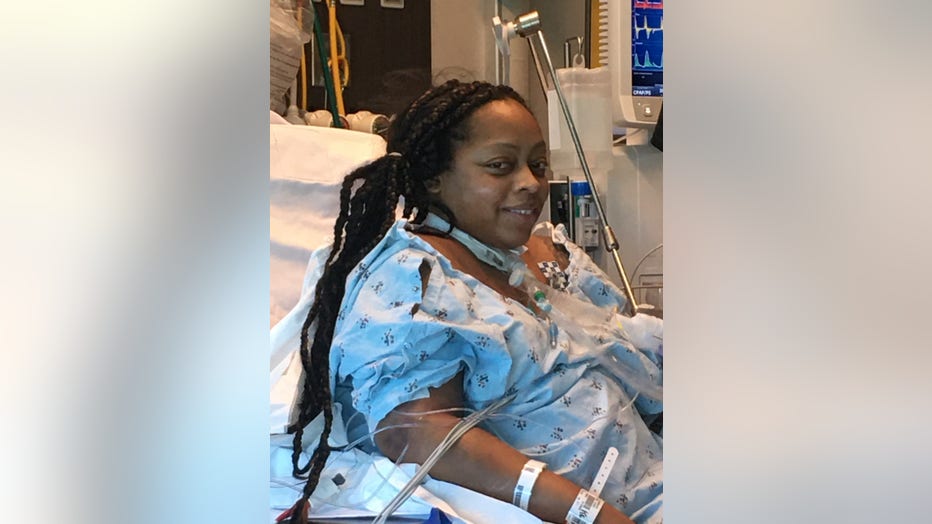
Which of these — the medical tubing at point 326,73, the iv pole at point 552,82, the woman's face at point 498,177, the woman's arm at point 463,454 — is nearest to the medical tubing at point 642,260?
the iv pole at point 552,82

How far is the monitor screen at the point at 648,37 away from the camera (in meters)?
0.87

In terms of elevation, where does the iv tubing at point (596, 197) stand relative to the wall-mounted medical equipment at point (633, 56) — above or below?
below

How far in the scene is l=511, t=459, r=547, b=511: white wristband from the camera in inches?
31.0

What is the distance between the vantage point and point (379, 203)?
31.9 inches

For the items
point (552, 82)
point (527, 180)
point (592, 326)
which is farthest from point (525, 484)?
point (552, 82)

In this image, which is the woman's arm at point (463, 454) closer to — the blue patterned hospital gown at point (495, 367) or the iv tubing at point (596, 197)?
the blue patterned hospital gown at point (495, 367)

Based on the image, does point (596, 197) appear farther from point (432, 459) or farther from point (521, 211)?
point (432, 459)

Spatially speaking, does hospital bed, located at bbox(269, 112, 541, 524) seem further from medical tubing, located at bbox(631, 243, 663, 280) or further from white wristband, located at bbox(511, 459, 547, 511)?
medical tubing, located at bbox(631, 243, 663, 280)

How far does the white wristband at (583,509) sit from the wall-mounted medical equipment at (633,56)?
403mm
